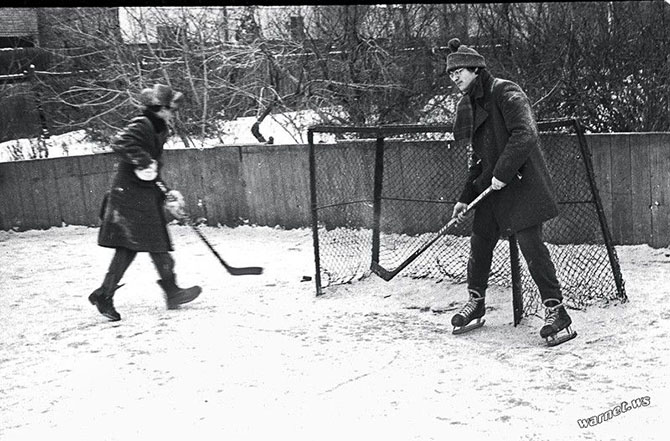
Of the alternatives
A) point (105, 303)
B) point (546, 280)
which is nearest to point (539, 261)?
point (546, 280)

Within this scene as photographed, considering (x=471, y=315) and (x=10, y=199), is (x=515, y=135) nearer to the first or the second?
(x=471, y=315)

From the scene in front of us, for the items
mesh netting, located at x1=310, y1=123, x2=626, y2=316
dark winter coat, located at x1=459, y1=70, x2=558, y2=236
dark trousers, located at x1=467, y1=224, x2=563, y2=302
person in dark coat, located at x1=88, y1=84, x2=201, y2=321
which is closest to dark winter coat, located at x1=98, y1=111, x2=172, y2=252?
person in dark coat, located at x1=88, y1=84, x2=201, y2=321

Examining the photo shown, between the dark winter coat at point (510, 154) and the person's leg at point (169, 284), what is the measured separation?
2128mm

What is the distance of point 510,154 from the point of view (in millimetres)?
4066

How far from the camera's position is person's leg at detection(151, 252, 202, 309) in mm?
5281

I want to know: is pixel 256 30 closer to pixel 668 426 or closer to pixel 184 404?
pixel 184 404

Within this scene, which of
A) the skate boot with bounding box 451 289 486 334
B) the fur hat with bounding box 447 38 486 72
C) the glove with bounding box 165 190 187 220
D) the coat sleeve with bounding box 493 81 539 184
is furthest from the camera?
the glove with bounding box 165 190 187 220

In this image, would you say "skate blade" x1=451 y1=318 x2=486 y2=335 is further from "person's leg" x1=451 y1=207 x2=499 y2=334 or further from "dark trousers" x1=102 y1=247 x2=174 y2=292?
"dark trousers" x1=102 y1=247 x2=174 y2=292

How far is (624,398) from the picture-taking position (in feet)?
11.2

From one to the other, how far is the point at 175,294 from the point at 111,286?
0.42 meters

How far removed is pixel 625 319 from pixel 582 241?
1666 mm

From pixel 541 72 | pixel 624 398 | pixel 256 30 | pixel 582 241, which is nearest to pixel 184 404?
pixel 624 398

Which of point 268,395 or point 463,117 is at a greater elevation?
point 463,117

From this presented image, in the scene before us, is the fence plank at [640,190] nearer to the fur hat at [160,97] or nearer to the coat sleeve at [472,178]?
the coat sleeve at [472,178]
